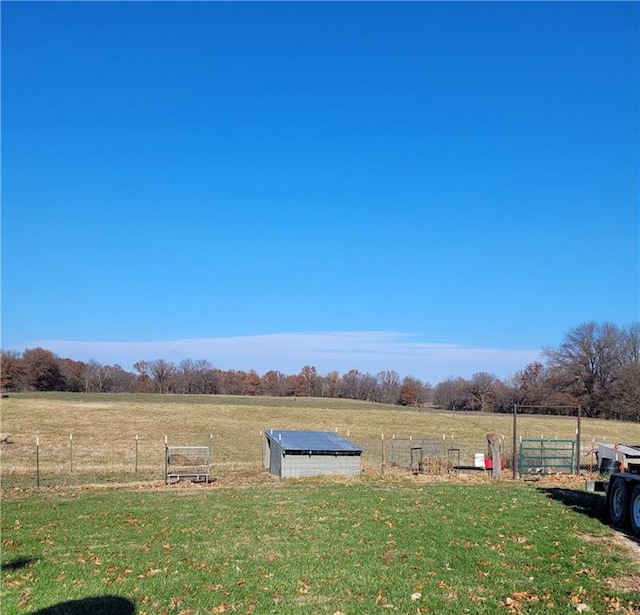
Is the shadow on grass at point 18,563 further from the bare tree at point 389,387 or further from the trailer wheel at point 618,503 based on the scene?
the bare tree at point 389,387

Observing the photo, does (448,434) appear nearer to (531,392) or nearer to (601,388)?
(601,388)

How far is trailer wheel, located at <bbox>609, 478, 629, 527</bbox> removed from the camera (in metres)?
13.2

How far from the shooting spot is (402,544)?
11.5 metres

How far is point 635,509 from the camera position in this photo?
1280 centimetres

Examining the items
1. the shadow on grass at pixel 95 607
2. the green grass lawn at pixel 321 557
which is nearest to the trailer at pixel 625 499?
the green grass lawn at pixel 321 557

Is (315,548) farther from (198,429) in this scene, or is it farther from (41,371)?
(41,371)

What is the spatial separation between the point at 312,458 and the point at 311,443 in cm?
139

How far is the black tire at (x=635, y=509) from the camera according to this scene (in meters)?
12.6

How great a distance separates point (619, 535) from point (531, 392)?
9392 cm

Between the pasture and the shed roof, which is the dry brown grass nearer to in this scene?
the shed roof

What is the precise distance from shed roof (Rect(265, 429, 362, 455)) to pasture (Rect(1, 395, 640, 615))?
154cm

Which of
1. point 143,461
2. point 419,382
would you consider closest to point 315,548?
point 143,461

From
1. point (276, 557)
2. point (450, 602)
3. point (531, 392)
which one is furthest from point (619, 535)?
point (531, 392)

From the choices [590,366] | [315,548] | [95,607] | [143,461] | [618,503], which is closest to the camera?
[95,607]
